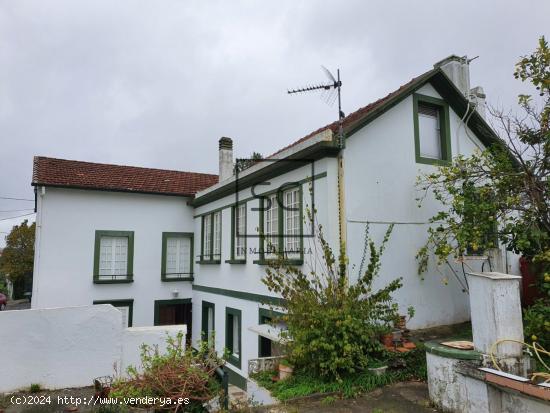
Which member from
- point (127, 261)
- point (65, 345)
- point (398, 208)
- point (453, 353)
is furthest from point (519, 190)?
point (127, 261)

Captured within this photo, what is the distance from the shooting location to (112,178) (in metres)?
15.2

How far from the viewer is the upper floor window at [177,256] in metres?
15.5

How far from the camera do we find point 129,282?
1477cm

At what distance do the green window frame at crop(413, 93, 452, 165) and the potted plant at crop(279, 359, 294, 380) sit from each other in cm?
561

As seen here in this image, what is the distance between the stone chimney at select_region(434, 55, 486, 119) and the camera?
10.6m

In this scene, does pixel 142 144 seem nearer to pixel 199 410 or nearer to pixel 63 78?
pixel 63 78

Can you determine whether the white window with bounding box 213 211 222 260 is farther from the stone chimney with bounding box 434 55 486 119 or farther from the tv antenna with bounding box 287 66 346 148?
the stone chimney with bounding box 434 55 486 119

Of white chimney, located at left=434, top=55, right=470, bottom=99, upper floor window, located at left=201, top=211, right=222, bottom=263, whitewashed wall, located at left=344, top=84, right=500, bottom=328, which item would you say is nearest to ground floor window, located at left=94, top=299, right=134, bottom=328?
→ upper floor window, located at left=201, top=211, right=222, bottom=263

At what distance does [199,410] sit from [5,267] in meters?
31.8

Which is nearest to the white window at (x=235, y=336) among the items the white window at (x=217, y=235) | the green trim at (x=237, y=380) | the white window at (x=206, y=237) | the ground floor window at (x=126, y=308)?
the green trim at (x=237, y=380)

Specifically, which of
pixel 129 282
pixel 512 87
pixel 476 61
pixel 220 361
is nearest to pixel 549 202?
pixel 512 87

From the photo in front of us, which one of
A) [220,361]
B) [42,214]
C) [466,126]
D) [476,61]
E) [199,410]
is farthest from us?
[42,214]

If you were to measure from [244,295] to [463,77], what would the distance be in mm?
8664

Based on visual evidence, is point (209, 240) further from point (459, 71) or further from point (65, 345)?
point (459, 71)
